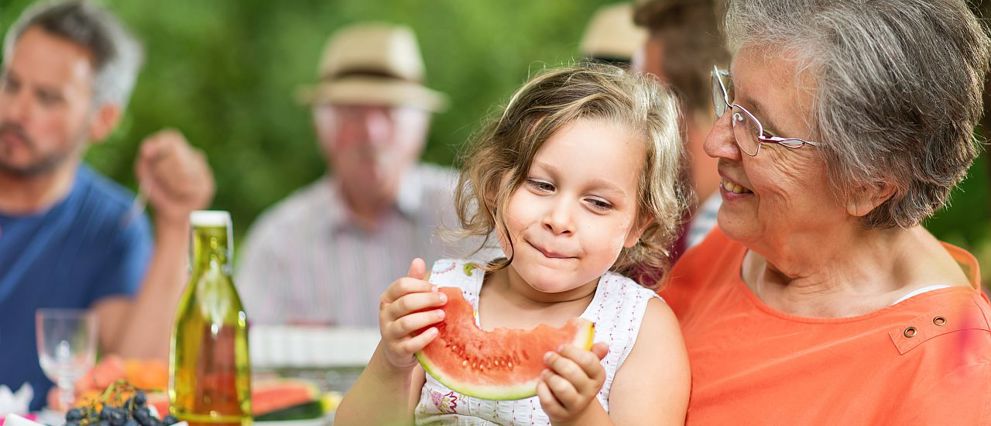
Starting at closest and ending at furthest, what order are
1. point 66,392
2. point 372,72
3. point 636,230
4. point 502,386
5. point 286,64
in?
1. point 502,386
2. point 636,230
3. point 66,392
4. point 372,72
5. point 286,64

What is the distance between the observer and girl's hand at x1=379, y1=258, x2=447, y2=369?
1633mm

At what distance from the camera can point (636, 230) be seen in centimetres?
185

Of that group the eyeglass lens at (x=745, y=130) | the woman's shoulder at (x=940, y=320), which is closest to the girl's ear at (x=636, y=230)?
the eyeglass lens at (x=745, y=130)

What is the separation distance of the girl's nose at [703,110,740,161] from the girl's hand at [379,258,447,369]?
607mm

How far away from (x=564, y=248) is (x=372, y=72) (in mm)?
4467

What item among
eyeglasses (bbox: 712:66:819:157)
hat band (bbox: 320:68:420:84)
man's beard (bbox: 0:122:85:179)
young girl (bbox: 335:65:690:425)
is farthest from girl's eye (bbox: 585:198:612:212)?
hat band (bbox: 320:68:420:84)

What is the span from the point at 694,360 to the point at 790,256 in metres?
0.27

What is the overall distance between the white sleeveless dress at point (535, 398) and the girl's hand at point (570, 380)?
0.86ft

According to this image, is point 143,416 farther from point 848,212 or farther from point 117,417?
point 848,212

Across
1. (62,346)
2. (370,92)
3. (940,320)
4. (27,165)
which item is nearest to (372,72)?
(370,92)

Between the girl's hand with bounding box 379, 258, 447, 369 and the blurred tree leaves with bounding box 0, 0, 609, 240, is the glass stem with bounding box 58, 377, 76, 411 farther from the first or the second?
the blurred tree leaves with bounding box 0, 0, 609, 240

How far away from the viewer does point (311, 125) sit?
9117mm

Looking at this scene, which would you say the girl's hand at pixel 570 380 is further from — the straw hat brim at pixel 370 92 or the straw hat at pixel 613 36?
the straw hat brim at pixel 370 92

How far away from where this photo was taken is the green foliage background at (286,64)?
870 cm
